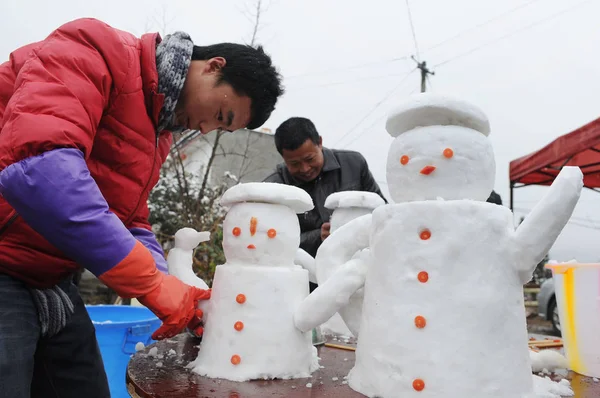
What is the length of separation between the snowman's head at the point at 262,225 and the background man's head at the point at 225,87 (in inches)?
9.3

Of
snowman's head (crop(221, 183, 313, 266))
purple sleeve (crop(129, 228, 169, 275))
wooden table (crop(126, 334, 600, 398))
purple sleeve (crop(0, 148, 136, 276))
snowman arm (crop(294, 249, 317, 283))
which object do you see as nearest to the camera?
purple sleeve (crop(0, 148, 136, 276))

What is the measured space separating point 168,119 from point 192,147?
8.21m

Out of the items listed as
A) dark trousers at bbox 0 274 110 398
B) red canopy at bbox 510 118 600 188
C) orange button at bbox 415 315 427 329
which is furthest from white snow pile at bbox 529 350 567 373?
red canopy at bbox 510 118 600 188

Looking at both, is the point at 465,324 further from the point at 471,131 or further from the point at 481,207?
the point at 471,131

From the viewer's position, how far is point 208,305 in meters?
1.42

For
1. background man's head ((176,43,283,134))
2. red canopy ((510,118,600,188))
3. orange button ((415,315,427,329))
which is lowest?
orange button ((415,315,427,329))

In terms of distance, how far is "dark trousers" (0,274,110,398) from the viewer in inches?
46.6

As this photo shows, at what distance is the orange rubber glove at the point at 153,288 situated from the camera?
1090 millimetres

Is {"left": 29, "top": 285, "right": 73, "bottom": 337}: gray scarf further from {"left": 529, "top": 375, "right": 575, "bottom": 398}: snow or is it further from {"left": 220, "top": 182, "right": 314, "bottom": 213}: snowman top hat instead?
{"left": 529, "top": 375, "right": 575, "bottom": 398}: snow

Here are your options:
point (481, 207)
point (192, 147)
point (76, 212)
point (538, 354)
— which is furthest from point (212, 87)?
point (192, 147)

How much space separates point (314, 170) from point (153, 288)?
182cm

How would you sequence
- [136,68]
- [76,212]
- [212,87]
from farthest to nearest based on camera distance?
[212,87]
[136,68]
[76,212]

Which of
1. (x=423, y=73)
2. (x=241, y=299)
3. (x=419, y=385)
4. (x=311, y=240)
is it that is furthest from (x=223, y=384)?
(x=423, y=73)

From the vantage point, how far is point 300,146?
2752 millimetres
